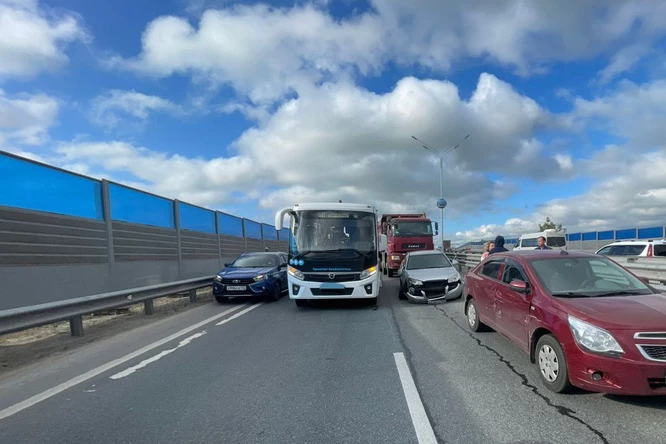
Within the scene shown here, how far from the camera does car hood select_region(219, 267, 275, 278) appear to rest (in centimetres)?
1273

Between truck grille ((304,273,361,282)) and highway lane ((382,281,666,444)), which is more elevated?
truck grille ((304,273,361,282))

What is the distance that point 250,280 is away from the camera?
41.0ft

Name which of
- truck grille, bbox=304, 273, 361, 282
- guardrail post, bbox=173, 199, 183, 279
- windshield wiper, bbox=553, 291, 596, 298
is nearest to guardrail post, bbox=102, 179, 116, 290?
guardrail post, bbox=173, 199, 183, 279

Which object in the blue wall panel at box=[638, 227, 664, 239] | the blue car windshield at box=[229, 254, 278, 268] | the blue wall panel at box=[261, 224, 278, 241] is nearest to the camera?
the blue car windshield at box=[229, 254, 278, 268]

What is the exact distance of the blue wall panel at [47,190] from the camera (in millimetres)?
8609

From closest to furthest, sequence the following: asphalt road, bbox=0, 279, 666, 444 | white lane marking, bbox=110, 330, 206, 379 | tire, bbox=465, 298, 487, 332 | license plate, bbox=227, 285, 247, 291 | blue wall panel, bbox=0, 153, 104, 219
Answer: asphalt road, bbox=0, 279, 666, 444 → white lane marking, bbox=110, 330, 206, 379 → tire, bbox=465, 298, 487, 332 → blue wall panel, bbox=0, 153, 104, 219 → license plate, bbox=227, 285, 247, 291

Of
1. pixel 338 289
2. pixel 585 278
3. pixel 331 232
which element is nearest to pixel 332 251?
pixel 331 232

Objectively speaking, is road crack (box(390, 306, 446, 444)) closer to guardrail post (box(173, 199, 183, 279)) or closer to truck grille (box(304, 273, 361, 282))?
truck grille (box(304, 273, 361, 282))

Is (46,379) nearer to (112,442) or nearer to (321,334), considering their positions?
(112,442)

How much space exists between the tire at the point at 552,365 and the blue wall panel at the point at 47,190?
9578mm

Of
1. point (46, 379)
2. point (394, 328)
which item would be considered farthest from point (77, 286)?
point (394, 328)

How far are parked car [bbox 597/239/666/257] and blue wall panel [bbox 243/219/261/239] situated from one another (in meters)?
19.9

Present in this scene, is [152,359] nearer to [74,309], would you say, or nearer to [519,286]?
[74,309]

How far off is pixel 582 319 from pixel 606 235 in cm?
2775
